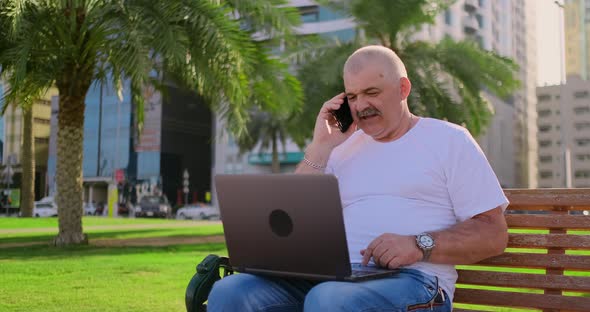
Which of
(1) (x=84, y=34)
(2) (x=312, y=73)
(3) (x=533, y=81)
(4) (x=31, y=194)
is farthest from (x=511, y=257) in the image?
(3) (x=533, y=81)

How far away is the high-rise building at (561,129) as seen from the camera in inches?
4158

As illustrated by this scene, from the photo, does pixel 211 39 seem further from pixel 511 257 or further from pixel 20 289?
pixel 511 257

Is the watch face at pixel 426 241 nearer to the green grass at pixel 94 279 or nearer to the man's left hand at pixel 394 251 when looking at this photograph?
the man's left hand at pixel 394 251

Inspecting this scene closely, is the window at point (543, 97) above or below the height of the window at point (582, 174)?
above

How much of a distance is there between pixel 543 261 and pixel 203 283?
1.38m

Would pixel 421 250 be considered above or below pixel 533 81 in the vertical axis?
below

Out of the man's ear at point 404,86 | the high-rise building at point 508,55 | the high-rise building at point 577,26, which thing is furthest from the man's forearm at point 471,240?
the high-rise building at point 577,26

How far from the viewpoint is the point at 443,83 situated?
19906 mm

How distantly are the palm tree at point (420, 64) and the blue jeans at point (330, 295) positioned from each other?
1579 cm

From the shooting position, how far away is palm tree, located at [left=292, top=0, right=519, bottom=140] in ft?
61.1

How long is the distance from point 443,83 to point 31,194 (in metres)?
15.7

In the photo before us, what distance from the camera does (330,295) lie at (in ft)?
7.30

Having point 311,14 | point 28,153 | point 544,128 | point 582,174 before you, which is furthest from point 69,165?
point 544,128

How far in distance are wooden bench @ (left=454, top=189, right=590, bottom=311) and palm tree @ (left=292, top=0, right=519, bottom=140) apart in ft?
50.1
